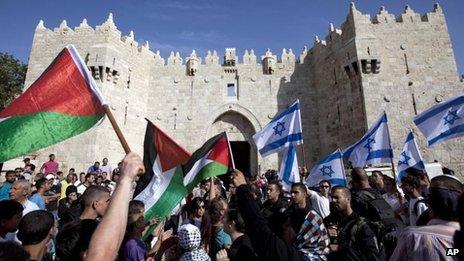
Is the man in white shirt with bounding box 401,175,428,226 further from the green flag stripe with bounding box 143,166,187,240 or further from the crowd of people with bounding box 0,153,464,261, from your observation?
the green flag stripe with bounding box 143,166,187,240

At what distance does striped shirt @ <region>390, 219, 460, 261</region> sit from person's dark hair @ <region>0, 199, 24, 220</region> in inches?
123

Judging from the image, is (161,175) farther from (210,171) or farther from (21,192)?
(21,192)

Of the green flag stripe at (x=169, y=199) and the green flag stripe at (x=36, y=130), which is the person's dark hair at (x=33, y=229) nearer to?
the green flag stripe at (x=36, y=130)


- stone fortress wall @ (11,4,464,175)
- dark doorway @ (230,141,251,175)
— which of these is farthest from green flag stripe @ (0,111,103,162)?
dark doorway @ (230,141,251,175)

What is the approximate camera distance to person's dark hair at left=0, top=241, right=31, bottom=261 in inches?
47.6

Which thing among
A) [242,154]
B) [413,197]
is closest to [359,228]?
[413,197]

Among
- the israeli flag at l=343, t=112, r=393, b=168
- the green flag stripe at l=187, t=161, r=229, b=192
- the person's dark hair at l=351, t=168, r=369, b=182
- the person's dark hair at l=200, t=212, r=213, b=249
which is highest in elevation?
the israeli flag at l=343, t=112, r=393, b=168

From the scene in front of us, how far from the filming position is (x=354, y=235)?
2910 mm

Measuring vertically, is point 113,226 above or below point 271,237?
above

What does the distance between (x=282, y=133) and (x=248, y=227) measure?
510cm

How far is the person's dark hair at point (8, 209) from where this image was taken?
2670 millimetres

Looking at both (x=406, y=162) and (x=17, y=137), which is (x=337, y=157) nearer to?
(x=406, y=162)

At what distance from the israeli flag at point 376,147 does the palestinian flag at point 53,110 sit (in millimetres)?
6519

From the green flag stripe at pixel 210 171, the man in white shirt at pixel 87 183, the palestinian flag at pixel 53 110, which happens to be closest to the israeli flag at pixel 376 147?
the green flag stripe at pixel 210 171
